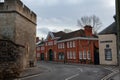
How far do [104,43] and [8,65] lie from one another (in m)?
23.5

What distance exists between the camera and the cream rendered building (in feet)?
109

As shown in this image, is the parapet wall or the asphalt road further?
the parapet wall

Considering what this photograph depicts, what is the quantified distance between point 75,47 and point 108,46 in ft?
40.9

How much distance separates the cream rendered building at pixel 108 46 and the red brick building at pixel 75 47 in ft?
15.6

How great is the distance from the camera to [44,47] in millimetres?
64062

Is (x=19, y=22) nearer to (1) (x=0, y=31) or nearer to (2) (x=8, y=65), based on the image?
(1) (x=0, y=31)

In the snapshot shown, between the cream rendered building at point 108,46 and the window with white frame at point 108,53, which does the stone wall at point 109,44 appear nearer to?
the cream rendered building at point 108,46

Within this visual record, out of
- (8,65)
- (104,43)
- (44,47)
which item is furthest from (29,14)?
(44,47)

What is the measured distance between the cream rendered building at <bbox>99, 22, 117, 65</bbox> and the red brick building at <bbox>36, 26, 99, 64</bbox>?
4.74m

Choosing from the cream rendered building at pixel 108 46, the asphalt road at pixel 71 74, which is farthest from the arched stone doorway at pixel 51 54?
the asphalt road at pixel 71 74

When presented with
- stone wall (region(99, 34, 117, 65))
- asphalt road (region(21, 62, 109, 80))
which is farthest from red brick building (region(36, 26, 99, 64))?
asphalt road (region(21, 62, 109, 80))

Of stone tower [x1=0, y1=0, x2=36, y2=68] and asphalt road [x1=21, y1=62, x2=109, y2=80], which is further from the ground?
stone tower [x1=0, y1=0, x2=36, y2=68]

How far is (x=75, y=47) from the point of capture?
4556 cm

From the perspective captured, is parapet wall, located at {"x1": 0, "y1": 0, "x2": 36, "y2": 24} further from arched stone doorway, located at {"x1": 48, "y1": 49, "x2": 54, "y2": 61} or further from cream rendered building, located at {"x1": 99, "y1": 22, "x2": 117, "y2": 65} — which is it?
arched stone doorway, located at {"x1": 48, "y1": 49, "x2": 54, "y2": 61}
